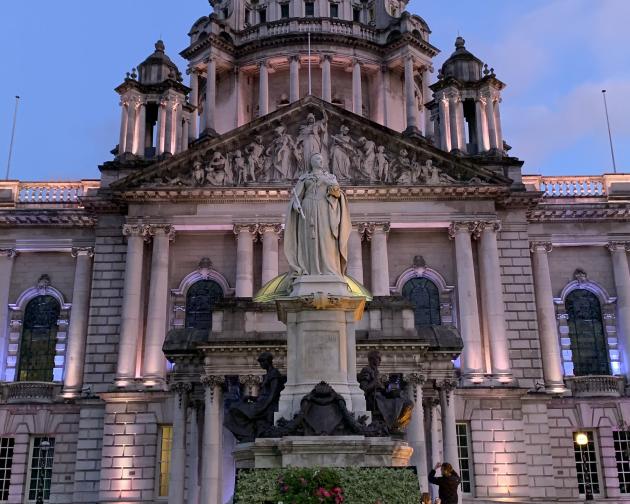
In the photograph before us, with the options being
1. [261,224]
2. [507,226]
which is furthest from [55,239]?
[507,226]

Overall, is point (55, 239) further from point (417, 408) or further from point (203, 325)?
point (417, 408)

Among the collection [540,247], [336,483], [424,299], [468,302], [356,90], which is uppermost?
[356,90]

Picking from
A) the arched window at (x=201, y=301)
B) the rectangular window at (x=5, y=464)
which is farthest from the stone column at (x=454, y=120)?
the rectangular window at (x=5, y=464)

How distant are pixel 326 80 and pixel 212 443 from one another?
117 ft

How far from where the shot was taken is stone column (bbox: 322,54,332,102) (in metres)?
53.5

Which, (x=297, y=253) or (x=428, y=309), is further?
(x=428, y=309)

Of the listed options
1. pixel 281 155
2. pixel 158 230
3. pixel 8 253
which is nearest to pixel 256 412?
pixel 158 230

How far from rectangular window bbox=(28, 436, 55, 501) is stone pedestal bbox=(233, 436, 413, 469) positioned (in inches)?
1026

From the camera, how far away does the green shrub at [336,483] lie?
1052 cm

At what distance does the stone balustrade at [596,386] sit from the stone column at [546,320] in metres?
0.82

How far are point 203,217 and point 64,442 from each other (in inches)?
488

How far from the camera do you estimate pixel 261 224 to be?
123 ft

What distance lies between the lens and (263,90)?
54.2m

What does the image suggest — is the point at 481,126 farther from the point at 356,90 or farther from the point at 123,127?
the point at 123,127
